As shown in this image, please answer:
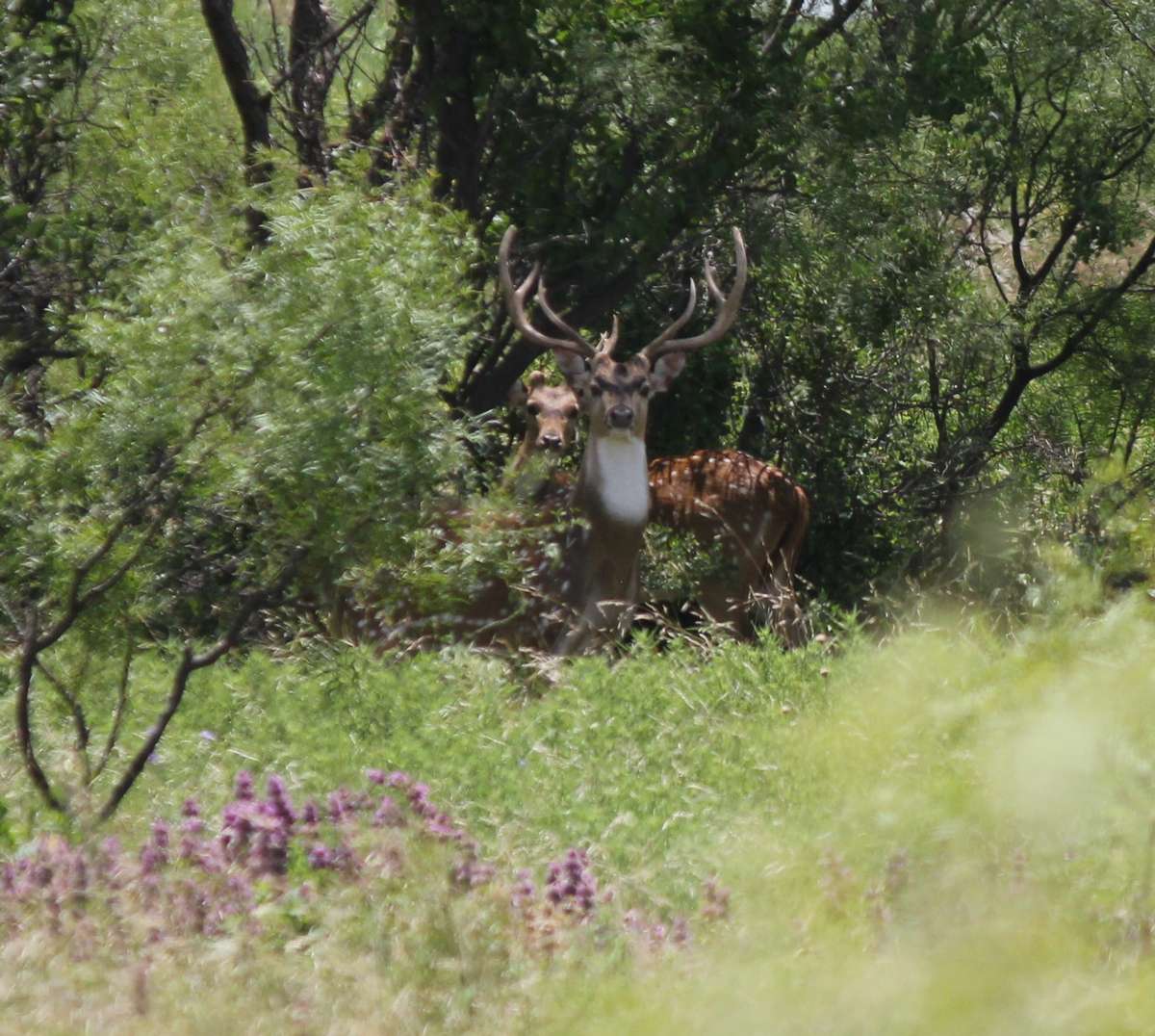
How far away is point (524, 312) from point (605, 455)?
801mm

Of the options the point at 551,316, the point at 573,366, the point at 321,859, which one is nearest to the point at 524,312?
the point at 551,316

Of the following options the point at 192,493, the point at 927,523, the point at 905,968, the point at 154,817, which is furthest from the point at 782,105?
the point at 905,968

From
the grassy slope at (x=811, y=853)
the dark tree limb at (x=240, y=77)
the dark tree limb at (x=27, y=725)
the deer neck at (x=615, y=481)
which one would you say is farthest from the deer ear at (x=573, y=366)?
the dark tree limb at (x=27, y=725)

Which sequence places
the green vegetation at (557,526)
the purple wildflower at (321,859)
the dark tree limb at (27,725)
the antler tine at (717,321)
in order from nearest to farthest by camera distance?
the green vegetation at (557,526) → the purple wildflower at (321,859) → the dark tree limb at (27,725) → the antler tine at (717,321)

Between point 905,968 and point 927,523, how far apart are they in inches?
342

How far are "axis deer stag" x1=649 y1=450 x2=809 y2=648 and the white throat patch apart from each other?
916 mm

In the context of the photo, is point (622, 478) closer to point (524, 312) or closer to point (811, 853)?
point (524, 312)

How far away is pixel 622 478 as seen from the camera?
9.10 m

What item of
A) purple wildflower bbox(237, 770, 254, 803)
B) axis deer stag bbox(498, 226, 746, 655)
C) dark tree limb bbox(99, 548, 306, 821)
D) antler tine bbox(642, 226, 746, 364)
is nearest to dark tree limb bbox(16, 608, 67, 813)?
dark tree limb bbox(99, 548, 306, 821)

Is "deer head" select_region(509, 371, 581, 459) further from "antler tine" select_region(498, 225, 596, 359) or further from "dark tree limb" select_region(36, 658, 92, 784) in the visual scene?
"dark tree limb" select_region(36, 658, 92, 784)

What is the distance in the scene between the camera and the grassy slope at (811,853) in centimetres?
293

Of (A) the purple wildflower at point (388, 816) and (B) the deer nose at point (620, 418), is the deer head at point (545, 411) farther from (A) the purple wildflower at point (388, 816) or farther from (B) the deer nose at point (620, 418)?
(A) the purple wildflower at point (388, 816)

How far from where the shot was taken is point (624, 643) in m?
9.41

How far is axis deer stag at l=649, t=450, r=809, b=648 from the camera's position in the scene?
1003 cm
